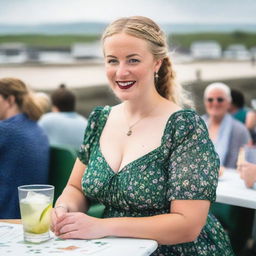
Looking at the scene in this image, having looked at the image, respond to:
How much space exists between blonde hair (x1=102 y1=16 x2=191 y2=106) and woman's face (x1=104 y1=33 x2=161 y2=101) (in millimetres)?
21

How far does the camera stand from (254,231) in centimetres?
287

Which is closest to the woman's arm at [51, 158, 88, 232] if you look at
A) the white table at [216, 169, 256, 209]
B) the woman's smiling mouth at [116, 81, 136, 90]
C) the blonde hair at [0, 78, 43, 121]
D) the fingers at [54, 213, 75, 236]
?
the fingers at [54, 213, 75, 236]

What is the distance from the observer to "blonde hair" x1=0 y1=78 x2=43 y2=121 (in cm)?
269

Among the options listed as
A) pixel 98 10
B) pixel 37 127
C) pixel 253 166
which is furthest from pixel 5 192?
pixel 98 10

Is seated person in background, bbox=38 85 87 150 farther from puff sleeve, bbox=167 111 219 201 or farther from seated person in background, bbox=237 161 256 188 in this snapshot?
puff sleeve, bbox=167 111 219 201

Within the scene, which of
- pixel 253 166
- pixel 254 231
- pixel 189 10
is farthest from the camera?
pixel 189 10

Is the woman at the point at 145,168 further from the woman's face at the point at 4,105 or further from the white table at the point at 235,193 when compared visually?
the woman's face at the point at 4,105

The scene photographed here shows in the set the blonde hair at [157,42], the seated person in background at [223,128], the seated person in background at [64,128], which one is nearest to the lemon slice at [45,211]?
the blonde hair at [157,42]

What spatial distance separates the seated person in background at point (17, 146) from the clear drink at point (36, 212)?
1.16 m

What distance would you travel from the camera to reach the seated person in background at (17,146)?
2516mm

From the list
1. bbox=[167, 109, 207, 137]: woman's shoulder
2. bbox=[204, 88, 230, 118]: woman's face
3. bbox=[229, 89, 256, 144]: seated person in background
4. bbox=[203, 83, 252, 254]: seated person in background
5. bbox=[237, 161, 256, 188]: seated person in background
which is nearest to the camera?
bbox=[167, 109, 207, 137]: woman's shoulder

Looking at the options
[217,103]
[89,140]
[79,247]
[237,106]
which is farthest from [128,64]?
[237,106]

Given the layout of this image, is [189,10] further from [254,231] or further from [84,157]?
[84,157]

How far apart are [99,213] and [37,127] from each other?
2.26 ft
